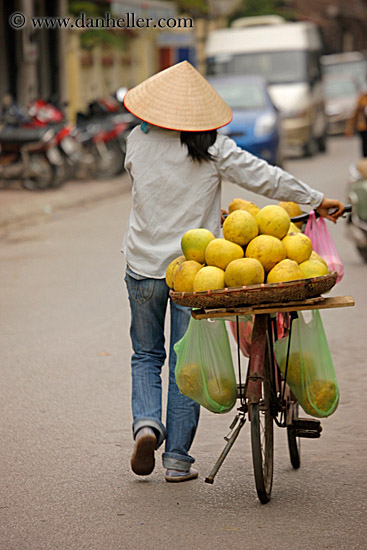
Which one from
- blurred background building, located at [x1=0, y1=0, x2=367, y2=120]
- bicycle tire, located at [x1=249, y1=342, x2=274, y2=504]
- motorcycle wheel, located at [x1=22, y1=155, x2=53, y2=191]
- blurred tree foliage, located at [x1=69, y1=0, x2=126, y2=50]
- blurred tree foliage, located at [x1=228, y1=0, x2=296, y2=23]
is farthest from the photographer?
blurred tree foliage, located at [x1=228, y1=0, x2=296, y2=23]

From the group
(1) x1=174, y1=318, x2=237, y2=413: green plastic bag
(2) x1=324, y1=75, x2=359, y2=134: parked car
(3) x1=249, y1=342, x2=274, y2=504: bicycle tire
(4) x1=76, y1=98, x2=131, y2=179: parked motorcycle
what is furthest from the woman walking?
(2) x1=324, y1=75, x2=359, y2=134: parked car

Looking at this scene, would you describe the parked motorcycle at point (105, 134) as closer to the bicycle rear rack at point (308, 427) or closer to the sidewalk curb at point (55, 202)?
the sidewalk curb at point (55, 202)

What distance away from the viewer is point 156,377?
4496 mm

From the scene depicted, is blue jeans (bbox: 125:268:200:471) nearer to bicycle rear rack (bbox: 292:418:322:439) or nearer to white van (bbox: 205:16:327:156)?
bicycle rear rack (bbox: 292:418:322:439)

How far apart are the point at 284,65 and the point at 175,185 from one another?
65.7 feet

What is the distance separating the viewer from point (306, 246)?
400cm

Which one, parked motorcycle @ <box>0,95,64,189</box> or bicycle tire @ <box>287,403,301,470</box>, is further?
parked motorcycle @ <box>0,95,64,189</box>

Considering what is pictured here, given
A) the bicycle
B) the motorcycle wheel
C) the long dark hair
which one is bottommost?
the motorcycle wheel

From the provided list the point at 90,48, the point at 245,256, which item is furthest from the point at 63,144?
the point at 245,256

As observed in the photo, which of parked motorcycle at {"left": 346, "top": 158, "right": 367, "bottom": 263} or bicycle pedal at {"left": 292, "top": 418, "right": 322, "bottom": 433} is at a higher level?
bicycle pedal at {"left": 292, "top": 418, "right": 322, "bottom": 433}

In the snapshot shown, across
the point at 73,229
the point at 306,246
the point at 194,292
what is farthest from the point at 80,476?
the point at 73,229

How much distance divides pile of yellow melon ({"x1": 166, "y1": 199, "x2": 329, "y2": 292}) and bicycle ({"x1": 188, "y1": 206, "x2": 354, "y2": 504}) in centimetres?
11

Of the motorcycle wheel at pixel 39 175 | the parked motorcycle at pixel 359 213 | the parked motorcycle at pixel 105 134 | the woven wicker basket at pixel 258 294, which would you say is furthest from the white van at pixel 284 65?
the woven wicker basket at pixel 258 294

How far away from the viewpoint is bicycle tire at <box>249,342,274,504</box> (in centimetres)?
396
